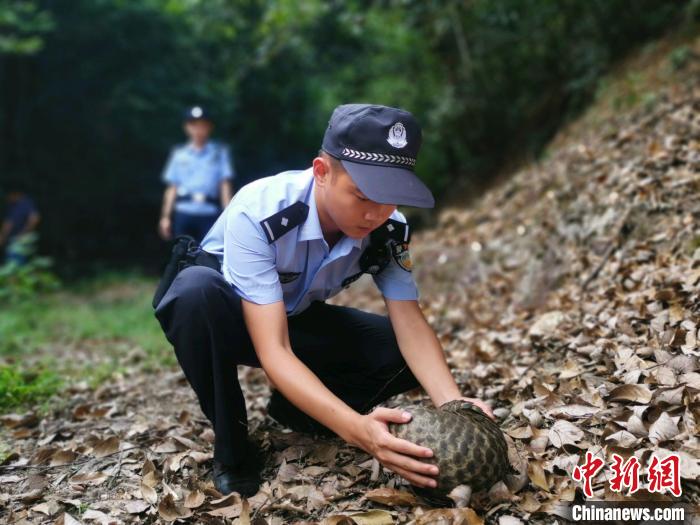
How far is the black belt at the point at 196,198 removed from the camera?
6.86 metres

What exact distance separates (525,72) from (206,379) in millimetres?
9678

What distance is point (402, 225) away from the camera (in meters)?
2.88

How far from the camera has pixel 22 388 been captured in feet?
12.5

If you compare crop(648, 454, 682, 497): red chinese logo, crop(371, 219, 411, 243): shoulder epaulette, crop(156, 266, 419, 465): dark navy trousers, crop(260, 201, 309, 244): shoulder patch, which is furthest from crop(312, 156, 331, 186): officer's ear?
crop(648, 454, 682, 497): red chinese logo

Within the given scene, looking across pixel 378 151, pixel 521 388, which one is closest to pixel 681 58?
pixel 521 388

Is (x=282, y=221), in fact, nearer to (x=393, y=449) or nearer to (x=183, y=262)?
(x=183, y=262)

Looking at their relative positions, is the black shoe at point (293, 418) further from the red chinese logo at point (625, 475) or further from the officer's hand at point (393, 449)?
the red chinese logo at point (625, 475)

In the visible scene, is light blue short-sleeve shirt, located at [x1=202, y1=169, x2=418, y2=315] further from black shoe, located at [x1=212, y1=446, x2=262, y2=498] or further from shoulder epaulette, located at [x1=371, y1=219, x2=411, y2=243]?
black shoe, located at [x1=212, y1=446, x2=262, y2=498]

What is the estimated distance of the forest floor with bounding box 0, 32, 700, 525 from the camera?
8.12ft

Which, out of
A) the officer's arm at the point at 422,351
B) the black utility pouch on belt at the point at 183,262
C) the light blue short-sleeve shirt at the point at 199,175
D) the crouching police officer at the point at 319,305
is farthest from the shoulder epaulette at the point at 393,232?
the light blue short-sleeve shirt at the point at 199,175

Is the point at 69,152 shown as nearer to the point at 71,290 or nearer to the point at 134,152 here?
the point at 134,152

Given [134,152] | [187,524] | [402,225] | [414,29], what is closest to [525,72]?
[414,29]

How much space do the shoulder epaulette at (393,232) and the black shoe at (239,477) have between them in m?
1.06

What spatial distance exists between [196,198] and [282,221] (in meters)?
4.55
